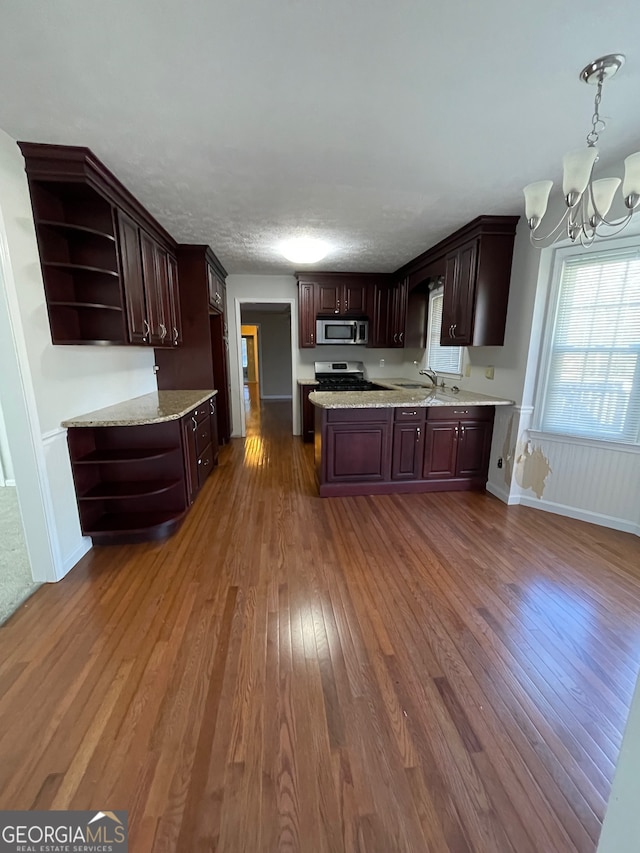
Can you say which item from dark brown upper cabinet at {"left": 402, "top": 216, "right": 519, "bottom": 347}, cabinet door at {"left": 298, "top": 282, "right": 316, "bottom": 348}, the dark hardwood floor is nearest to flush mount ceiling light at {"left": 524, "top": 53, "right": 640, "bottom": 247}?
dark brown upper cabinet at {"left": 402, "top": 216, "right": 519, "bottom": 347}

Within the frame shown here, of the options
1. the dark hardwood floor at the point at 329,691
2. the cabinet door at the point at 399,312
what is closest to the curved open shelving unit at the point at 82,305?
the dark hardwood floor at the point at 329,691

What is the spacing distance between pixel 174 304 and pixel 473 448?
→ 3484 mm

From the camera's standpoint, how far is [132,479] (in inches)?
106

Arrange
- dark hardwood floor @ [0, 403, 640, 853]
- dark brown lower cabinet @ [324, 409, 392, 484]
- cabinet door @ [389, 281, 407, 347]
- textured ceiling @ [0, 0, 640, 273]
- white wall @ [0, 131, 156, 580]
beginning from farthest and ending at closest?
cabinet door @ [389, 281, 407, 347] < dark brown lower cabinet @ [324, 409, 392, 484] < white wall @ [0, 131, 156, 580] < textured ceiling @ [0, 0, 640, 273] < dark hardwood floor @ [0, 403, 640, 853]

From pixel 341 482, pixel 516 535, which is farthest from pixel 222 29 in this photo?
pixel 516 535

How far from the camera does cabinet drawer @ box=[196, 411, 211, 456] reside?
3234 mm

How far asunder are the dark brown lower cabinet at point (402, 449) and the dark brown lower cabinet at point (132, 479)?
4.26 ft

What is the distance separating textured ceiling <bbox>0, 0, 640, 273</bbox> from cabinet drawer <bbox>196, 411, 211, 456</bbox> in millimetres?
1929

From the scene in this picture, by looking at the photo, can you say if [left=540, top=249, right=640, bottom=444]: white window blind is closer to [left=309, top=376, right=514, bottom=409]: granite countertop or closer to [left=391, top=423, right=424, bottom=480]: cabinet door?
[left=309, top=376, right=514, bottom=409]: granite countertop

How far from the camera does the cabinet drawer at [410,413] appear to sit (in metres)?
3.29

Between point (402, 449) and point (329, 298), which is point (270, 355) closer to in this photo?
point (329, 298)

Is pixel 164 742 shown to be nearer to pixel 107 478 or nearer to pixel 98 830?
pixel 98 830

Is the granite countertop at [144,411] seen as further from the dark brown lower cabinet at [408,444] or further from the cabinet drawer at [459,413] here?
the cabinet drawer at [459,413]

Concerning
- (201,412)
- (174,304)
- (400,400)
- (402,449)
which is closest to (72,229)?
(174,304)
